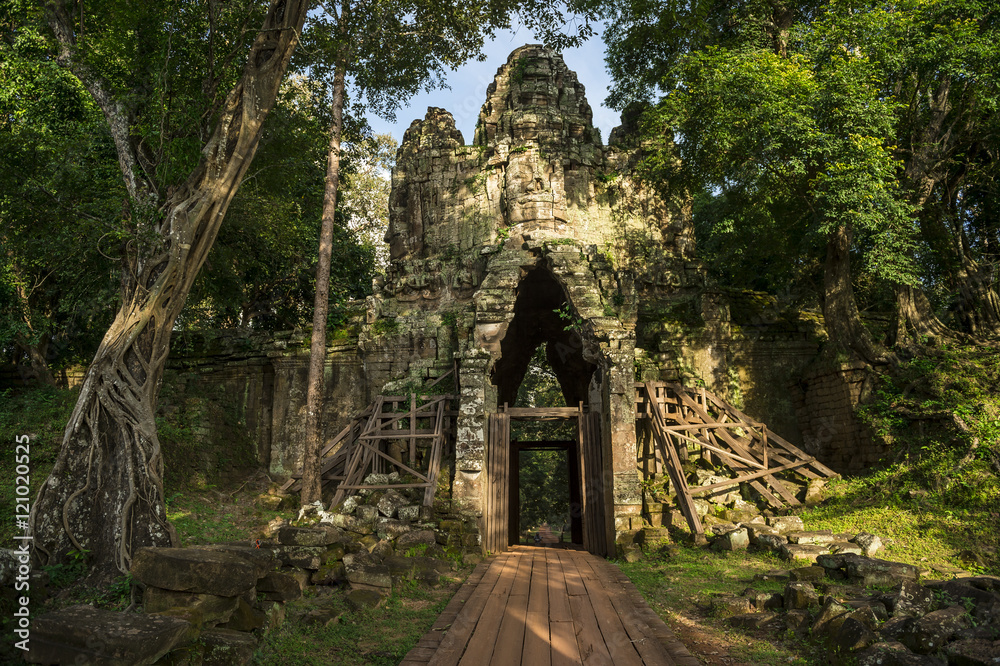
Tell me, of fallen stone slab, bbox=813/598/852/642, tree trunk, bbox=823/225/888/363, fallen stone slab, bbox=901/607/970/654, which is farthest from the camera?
tree trunk, bbox=823/225/888/363

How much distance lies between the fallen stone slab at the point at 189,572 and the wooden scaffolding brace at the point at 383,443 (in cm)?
612

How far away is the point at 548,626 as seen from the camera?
5465mm

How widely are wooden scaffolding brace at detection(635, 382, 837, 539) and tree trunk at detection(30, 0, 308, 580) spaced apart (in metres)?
8.48

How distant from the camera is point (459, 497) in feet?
33.6

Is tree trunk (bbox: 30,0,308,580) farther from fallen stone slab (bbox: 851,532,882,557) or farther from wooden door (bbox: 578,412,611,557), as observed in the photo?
fallen stone slab (bbox: 851,532,882,557)

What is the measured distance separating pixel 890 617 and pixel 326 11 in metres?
10.1

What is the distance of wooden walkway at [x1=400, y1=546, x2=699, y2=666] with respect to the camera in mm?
4609

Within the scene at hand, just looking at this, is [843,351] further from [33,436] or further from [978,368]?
[33,436]

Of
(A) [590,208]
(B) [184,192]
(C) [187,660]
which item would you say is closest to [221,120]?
(B) [184,192]

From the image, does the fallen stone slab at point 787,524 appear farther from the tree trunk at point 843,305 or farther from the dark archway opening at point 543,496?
the dark archway opening at point 543,496

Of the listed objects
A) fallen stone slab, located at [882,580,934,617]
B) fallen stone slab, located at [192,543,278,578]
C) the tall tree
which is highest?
the tall tree

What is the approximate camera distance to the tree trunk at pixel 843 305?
11.4m

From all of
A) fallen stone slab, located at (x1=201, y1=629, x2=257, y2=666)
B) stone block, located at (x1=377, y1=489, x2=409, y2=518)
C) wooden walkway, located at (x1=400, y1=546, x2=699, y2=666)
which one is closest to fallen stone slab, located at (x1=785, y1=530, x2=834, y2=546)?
wooden walkway, located at (x1=400, y1=546, x2=699, y2=666)

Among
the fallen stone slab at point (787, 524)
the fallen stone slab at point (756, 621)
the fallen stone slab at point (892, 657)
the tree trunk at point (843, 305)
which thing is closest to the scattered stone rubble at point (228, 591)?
the fallen stone slab at point (756, 621)
